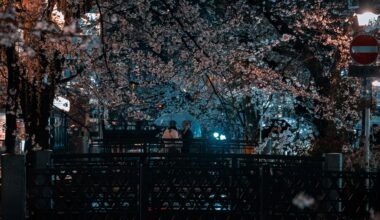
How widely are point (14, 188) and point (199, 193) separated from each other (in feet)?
7.86

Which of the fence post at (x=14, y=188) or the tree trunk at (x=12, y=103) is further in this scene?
the tree trunk at (x=12, y=103)

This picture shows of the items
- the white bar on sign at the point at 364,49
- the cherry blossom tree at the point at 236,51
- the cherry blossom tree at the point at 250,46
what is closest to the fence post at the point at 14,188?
the cherry blossom tree at the point at 236,51

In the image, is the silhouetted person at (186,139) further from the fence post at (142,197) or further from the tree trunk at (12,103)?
the fence post at (142,197)

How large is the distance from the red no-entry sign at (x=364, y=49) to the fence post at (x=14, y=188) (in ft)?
18.1

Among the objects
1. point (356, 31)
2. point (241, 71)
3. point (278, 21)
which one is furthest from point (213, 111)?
point (356, 31)

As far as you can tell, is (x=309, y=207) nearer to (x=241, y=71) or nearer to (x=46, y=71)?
(x=46, y=71)

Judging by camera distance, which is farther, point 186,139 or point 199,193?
point 186,139

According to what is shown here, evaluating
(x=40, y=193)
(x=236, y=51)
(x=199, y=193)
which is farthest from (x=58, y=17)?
(x=236, y=51)

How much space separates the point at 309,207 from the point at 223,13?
1016cm

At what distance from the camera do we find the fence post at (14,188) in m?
9.20

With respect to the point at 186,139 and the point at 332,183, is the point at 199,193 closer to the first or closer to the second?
the point at 332,183

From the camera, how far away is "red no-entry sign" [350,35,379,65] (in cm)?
1130

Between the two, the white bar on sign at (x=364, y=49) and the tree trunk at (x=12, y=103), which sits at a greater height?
the white bar on sign at (x=364, y=49)

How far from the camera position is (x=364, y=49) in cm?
1138
